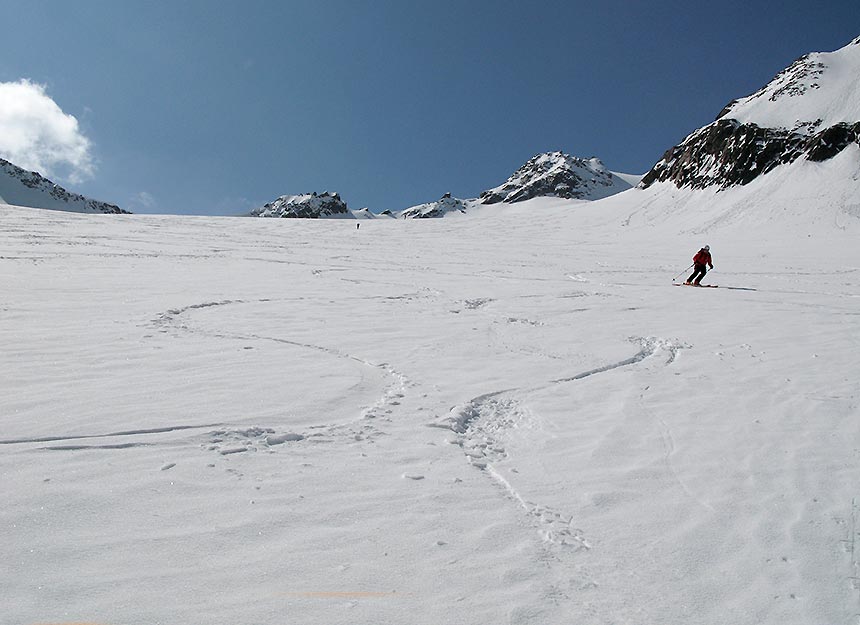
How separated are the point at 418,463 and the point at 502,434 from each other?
1.12 metres

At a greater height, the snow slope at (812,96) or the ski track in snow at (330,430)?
the snow slope at (812,96)

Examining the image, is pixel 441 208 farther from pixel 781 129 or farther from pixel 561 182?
pixel 781 129

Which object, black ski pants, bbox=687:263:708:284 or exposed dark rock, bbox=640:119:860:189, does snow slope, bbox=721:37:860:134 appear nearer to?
exposed dark rock, bbox=640:119:860:189

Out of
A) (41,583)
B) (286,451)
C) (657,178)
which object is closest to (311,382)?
(286,451)

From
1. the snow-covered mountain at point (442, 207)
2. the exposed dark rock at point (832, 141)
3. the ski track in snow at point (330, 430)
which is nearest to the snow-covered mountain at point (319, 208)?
the snow-covered mountain at point (442, 207)

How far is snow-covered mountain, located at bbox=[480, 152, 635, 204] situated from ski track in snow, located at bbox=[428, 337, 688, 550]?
517 ft

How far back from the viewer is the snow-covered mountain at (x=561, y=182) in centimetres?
16488

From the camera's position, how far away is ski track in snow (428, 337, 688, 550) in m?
3.48

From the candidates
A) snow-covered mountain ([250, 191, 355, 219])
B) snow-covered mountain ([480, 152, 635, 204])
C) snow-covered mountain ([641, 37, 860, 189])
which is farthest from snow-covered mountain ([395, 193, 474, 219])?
snow-covered mountain ([641, 37, 860, 189])

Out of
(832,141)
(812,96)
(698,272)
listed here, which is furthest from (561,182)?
(698,272)

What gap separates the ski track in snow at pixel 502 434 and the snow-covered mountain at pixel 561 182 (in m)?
157

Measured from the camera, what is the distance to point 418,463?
4.23 m

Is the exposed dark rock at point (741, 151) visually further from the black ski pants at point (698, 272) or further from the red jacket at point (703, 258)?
the black ski pants at point (698, 272)

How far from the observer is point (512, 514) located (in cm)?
360
